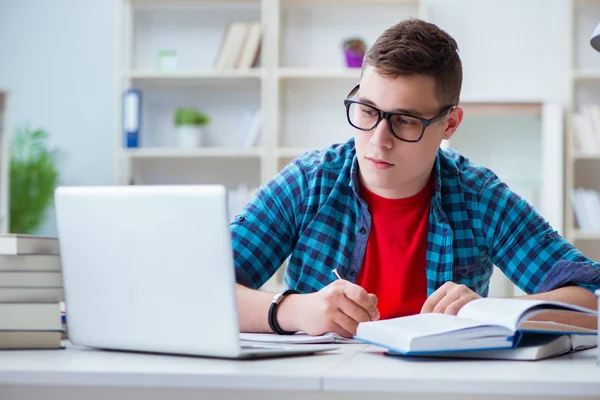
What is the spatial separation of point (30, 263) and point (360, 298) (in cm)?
48

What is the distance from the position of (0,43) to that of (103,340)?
161 inches

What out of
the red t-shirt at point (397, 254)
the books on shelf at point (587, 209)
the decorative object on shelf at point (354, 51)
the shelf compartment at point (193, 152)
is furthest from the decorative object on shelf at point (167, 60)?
the red t-shirt at point (397, 254)

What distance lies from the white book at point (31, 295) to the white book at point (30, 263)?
3cm

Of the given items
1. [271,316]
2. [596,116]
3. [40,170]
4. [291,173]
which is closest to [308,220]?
[291,173]

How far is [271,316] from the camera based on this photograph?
4.77 ft

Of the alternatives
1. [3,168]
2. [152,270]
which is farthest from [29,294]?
[3,168]

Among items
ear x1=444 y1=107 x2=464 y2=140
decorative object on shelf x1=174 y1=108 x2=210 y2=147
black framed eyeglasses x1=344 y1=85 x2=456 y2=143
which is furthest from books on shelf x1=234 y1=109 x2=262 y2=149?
black framed eyeglasses x1=344 y1=85 x2=456 y2=143

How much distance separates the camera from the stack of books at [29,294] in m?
1.21

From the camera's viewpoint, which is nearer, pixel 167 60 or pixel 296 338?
pixel 296 338

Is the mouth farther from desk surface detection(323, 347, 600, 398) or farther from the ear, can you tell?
desk surface detection(323, 347, 600, 398)

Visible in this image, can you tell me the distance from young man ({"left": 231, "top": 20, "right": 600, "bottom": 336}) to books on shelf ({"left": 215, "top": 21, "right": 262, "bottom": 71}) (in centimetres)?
251

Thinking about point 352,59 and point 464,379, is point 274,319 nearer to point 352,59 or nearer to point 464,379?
point 464,379

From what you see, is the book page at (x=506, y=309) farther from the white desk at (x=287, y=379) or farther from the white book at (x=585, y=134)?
the white book at (x=585, y=134)

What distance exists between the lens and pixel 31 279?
1.23 m
